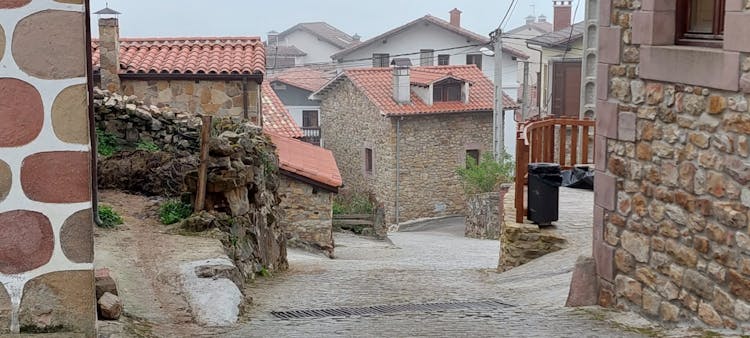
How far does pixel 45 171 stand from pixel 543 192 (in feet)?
21.6

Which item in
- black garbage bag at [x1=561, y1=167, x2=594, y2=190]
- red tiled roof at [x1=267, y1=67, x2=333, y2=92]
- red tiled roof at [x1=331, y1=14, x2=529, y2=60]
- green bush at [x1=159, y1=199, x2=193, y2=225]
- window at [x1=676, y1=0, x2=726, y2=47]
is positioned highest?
red tiled roof at [x1=331, y1=14, x2=529, y2=60]

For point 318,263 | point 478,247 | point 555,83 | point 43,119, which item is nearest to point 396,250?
point 478,247

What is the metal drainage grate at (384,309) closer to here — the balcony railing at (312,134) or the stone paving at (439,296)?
the stone paving at (439,296)

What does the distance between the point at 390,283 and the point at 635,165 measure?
13.2 ft

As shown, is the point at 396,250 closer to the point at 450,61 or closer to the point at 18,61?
the point at 18,61

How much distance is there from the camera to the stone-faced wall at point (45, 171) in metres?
4.55

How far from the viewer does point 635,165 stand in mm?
6855

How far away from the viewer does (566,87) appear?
28.2m

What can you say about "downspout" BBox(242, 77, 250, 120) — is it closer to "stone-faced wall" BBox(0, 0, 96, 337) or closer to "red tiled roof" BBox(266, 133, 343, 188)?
"red tiled roof" BBox(266, 133, 343, 188)

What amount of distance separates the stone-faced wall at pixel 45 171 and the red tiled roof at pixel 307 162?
1101cm

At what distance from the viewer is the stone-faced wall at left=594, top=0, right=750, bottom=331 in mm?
5559

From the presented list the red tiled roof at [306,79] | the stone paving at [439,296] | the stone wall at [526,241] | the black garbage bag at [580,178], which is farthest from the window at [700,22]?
the red tiled roof at [306,79]

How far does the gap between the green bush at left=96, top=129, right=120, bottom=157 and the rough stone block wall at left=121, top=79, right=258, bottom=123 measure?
301cm

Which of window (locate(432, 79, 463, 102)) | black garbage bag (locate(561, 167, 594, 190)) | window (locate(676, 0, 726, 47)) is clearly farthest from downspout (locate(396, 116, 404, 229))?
window (locate(676, 0, 726, 47))
